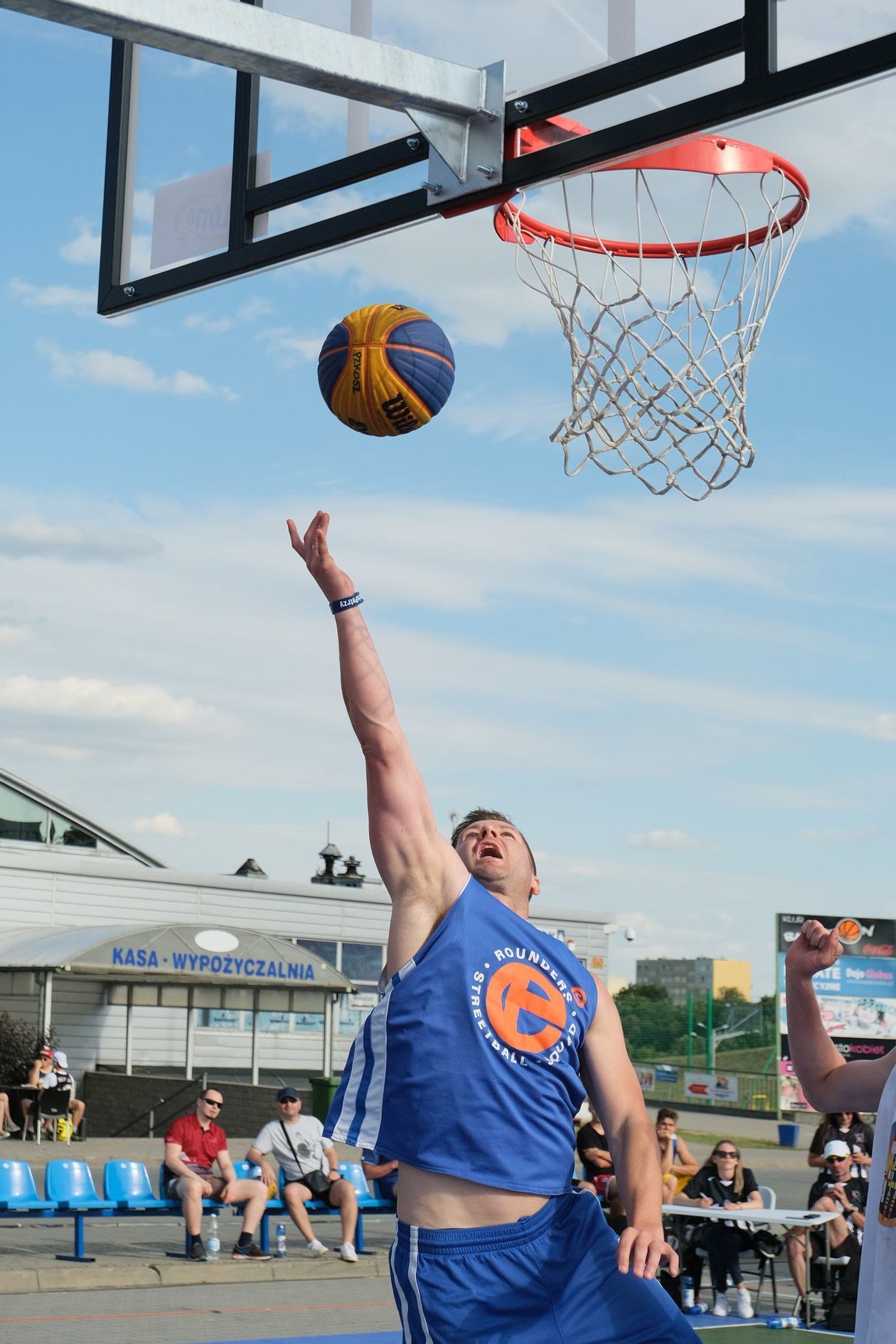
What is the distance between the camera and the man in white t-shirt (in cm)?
1385

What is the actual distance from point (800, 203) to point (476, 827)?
4682 mm

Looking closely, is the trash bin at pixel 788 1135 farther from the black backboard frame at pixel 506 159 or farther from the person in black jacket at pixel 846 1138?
the black backboard frame at pixel 506 159

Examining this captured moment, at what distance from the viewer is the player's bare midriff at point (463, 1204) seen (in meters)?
3.71

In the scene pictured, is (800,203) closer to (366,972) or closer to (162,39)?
(162,39)

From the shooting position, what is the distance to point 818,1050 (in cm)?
427

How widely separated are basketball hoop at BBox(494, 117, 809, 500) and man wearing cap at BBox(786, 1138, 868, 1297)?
734cm

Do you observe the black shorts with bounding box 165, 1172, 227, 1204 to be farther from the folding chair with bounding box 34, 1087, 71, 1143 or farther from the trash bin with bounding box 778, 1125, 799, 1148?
the trash bin with bounding box 778, 1125, 799, 1148

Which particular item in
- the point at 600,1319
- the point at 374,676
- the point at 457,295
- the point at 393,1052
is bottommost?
the point at 600,1319

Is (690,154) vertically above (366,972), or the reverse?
(690,154)

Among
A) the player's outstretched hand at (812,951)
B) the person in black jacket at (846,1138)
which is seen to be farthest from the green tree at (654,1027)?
the player's outstretched hand at (812,951)

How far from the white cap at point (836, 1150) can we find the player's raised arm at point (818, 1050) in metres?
9.18

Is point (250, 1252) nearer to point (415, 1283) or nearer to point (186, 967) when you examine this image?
point (415, 1283)

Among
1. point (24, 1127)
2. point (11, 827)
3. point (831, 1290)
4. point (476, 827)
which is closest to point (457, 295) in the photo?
point (476, 827)

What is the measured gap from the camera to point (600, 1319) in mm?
3674
